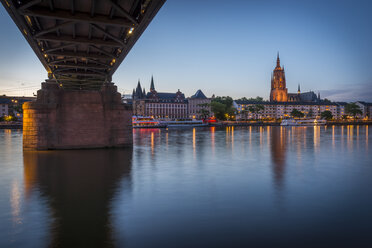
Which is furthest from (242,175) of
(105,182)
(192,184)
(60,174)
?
(60,174)

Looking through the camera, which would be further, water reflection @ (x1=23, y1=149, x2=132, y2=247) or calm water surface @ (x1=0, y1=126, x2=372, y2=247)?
water reflection @ (x1=23, y1=149, x2=132, y2=247)

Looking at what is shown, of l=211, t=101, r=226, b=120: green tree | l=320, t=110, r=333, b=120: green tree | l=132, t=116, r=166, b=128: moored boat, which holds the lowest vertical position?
l=132, t=116, r=166, b=128: moored boat

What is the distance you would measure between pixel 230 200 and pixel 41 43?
15715 mm

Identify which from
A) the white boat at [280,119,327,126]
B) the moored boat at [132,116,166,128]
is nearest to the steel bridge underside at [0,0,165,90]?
the moored boat at [132,116,166,128]

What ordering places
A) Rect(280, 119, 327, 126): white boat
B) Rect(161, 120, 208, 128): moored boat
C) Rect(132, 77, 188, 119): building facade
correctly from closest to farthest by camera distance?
1. Rect(161, 120, 208, 128): moored boat
2. Rect(280, 119, 327, 126): white boat
3. Rect(132, 77, 188, 119): building facade

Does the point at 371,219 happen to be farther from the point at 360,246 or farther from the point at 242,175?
the point at 242,175

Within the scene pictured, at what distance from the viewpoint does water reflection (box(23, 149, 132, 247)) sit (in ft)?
25.1

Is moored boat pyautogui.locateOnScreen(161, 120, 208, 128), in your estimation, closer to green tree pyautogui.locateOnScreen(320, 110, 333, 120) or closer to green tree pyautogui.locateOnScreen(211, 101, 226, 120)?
green tree pyautogui.locateOnScreen(211, 101, 226, 120)

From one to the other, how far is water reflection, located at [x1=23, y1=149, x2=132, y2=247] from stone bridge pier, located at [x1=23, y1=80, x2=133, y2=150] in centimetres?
202

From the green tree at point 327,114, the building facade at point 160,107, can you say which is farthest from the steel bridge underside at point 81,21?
the green tree at point 327,114

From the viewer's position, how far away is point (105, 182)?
14.1 metres

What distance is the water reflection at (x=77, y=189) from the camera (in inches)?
301

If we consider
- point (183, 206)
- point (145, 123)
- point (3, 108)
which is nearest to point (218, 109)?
point (145, 123)

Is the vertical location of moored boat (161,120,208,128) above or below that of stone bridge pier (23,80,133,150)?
below
